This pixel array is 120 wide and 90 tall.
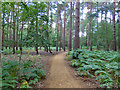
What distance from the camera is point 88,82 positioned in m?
4.24

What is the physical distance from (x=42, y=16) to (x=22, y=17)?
2185 mm

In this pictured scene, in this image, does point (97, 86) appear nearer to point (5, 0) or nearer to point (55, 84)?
point (55, 84)

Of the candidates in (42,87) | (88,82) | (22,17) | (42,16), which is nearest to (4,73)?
(42,87)

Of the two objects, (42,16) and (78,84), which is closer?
(78,84)

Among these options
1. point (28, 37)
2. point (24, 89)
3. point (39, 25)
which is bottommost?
point (24, 89)

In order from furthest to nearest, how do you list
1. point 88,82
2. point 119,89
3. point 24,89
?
point 88,82 < point 119,89 < point 24,89

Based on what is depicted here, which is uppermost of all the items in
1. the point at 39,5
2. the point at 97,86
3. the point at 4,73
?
the point at 39,5

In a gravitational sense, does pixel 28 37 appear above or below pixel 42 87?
above

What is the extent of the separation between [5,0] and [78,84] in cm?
664

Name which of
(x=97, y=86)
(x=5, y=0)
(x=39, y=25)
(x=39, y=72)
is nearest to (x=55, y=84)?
(x=39, y=72)

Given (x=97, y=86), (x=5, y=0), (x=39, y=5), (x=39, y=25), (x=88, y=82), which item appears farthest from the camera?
(x=39, y=25)

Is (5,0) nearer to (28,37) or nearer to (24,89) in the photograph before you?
(28,37)

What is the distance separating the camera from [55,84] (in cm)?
396

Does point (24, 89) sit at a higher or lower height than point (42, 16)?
lower
